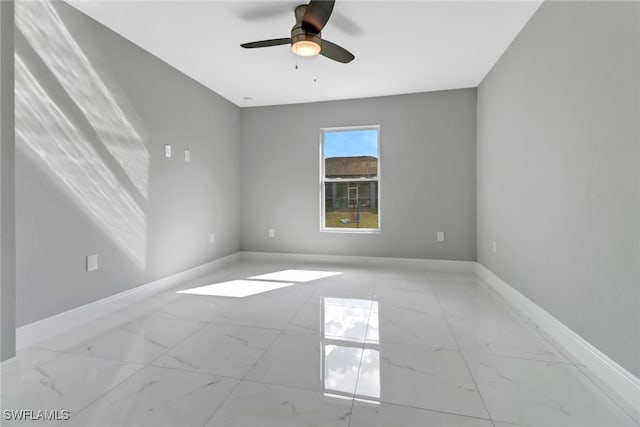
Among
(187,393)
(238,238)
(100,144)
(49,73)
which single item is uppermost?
(49,73)

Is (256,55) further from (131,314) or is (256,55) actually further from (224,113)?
(131,314)

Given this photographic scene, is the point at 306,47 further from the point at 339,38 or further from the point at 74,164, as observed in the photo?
the point at 74,164

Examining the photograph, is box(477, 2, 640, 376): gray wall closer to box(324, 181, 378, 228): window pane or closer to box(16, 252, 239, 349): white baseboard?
box(324, 181, 378, 228): window pane

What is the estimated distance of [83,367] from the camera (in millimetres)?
1666

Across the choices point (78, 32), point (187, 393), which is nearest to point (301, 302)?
point (187, 393)

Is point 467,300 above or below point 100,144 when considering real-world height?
below

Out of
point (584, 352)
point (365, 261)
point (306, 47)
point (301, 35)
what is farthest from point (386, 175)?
point (584, 352)

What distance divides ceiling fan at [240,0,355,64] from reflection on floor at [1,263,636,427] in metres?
2.18

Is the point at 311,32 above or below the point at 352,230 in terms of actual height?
above

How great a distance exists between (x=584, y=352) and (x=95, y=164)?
3.71 m

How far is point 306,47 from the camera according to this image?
228 centimetres

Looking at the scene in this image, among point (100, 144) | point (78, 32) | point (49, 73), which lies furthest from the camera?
point (100, 144)

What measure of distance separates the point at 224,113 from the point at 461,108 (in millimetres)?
3384

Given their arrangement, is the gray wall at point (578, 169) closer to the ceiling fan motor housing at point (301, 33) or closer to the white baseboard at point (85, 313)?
the ceiling fan motor housing at point (301, 33)
